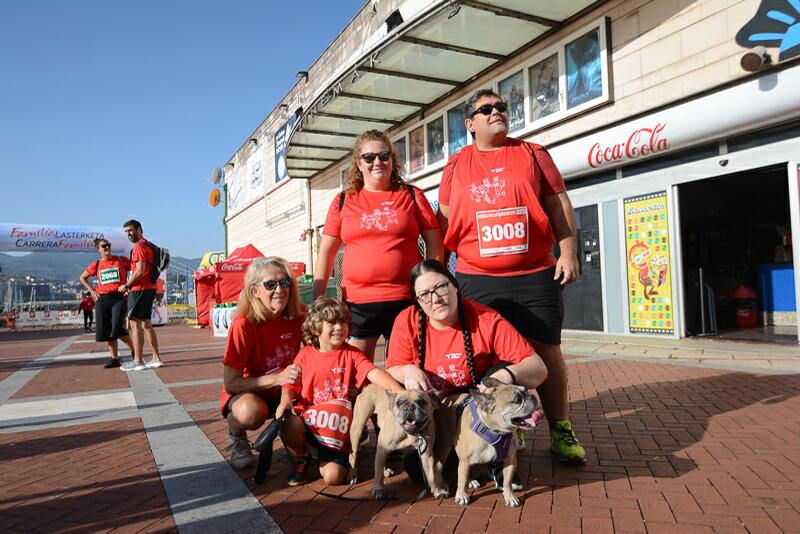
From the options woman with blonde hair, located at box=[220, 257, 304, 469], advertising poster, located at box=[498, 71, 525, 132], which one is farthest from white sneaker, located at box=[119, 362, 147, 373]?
advertising poster, located at box=[498, 71, 525, 132]

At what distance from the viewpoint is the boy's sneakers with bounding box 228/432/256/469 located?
308cm

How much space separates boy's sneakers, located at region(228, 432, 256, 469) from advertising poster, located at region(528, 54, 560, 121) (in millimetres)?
8963

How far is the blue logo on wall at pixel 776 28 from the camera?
6438 mm

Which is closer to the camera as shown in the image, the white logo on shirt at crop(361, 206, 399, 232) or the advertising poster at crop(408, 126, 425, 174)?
the white logo on shirt at crop(361, 206, 399, 232)

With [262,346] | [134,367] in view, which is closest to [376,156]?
[262,346]

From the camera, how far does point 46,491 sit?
2.86m

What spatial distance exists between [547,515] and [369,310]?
4.56ft

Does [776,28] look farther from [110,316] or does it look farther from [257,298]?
[110,316]

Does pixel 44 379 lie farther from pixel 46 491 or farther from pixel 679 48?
pixel 679 48

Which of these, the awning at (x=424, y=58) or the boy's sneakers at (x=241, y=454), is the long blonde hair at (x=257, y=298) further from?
the awning at (x=424, y=58)

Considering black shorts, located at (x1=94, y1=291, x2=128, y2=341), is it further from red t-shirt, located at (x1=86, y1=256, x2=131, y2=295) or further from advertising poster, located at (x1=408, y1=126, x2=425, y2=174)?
advertising poster, located at (x1=408, y1=126, x2=425, y2=174)

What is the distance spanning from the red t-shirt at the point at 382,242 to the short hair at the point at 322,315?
0.21m

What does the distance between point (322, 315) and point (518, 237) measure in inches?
45.7

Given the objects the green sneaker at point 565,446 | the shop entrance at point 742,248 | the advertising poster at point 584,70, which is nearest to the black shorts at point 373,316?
the green sneaker at point 565,446
